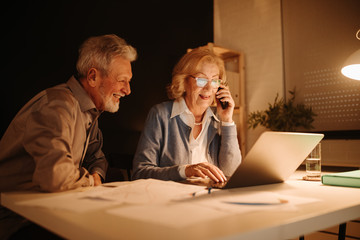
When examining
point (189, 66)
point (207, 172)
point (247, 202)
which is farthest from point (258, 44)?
point (247, 202)

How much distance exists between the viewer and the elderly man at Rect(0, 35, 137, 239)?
829 mm

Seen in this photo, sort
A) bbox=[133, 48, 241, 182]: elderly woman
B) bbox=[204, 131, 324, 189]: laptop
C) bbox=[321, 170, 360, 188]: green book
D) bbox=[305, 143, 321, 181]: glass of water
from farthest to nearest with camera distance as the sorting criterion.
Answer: bbox=[133, 48, 241, 182]: elderly woman, bbox=[305, 143, 321, 181]: glass of water, bbox=[321, 170, 360, 188]: green book, bbox=[204, 131, 324, 189]: laptop

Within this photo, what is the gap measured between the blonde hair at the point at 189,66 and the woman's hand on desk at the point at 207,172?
80cm

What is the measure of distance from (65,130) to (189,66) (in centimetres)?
102

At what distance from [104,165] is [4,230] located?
0.57m

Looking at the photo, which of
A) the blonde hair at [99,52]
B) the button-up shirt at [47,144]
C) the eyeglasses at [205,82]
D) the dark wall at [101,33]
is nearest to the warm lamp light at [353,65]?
the eyeglasses at [205,82]

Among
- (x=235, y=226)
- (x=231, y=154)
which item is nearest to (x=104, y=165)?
(x=231, y=154)

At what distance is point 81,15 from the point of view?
2393 millimetres

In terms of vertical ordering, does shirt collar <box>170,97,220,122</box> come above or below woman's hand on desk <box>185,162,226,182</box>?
above

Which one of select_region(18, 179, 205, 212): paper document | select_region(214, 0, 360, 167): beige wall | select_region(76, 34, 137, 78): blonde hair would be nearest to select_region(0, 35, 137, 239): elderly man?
select_region(76, 34, 137, 78): blonde hair

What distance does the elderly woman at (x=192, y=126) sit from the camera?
5.18 feet

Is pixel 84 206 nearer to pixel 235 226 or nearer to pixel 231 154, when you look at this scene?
pixel 235 226

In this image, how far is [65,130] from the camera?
925 millimetres

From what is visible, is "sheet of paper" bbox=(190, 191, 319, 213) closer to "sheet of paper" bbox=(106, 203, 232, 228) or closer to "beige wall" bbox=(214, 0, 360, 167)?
"sheet of paper" bbox=(106, 203, 232, 228)
